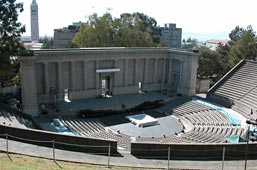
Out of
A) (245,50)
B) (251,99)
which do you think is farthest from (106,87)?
(245,50)

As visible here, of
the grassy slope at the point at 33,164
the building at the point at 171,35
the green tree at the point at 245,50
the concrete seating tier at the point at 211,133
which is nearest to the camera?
the grassy slope at the point at 33,164

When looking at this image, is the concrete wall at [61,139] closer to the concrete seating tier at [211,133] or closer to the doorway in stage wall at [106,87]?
the concrete seating tier at [211,133]

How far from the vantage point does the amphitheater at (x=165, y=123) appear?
16.7m

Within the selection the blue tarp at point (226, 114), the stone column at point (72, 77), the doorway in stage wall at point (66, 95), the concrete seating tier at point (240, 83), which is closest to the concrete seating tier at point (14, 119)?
the doorway in stage wall at point (66, 95)

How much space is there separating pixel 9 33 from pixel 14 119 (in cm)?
1320

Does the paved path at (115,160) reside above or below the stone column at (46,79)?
below

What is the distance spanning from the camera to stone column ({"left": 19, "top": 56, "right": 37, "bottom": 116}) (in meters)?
30.4

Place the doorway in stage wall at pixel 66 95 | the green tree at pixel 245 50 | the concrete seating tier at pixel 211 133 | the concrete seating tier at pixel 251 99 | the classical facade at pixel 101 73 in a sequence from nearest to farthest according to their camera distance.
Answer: the concrete seating tier at pixel 211 133 → the classical facade at pixel 101 73 → the concrete seating tier at pixel 251 99 → the doorway in stage wall at pixel 66 95 → the green tree at pixel 245 50

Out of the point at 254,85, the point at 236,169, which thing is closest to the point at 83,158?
the point at 236,169

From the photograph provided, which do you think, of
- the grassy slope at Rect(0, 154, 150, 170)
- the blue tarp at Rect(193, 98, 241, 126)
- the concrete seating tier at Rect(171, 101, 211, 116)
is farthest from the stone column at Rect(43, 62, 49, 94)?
the grassy slope at Rect(0, 154, 150, 170)

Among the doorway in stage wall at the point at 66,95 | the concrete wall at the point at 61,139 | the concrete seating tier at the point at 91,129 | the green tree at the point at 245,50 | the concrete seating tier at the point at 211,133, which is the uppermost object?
the green tree at the point at 245,50

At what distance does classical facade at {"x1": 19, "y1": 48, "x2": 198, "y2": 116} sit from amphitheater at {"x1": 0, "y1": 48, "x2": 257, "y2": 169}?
5.10 feet

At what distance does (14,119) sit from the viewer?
25.6 m

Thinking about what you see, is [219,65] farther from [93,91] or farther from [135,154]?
[135,154]
